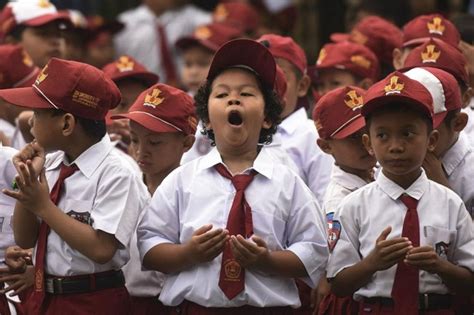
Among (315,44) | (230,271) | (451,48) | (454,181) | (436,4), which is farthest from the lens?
(315,44)

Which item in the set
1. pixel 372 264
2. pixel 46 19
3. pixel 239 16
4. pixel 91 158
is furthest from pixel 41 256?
pixel 239 16

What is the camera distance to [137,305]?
6.66 meters

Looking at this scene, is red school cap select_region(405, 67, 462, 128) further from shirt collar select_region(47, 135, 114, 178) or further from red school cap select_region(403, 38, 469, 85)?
shirt collar select_region(47, 135, 114, 178)

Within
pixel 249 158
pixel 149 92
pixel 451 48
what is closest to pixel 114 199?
pixel 249 158

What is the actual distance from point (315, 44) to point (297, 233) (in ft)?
28.3

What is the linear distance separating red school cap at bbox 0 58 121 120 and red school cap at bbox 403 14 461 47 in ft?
8.88

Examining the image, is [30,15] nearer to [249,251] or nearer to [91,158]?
[91,158]

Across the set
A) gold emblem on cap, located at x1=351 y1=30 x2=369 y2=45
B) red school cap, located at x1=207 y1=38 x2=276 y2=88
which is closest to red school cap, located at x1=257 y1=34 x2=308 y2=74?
gold emblem on cap, located at x1=351 y1=30 x2=369 y2=45

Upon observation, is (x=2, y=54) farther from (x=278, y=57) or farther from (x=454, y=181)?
(x=454, y=181)

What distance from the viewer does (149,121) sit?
6809mm

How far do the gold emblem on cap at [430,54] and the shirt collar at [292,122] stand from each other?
92cm

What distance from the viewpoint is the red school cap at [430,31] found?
27.2ft

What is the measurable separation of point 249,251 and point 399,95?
102 cm

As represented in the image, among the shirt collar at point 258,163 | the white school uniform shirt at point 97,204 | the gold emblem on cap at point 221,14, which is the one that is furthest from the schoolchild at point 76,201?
the gold emblem on cap at point 221,14
